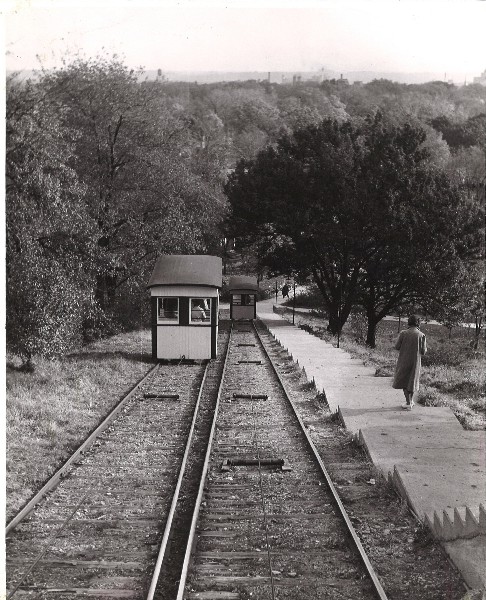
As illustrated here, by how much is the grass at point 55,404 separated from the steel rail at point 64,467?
6.4 inches

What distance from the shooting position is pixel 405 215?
22234 millimetres

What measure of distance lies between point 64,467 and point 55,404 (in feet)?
12.8

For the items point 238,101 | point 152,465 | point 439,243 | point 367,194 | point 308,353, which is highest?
point 238,101

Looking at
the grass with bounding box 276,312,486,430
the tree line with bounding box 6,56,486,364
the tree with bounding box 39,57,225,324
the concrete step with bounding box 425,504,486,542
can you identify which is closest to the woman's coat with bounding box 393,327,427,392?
the grass with bounding box 276,312,486,430

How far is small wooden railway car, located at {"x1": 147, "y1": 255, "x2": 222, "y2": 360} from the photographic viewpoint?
17.5 m

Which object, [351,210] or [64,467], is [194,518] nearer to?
[64,467]

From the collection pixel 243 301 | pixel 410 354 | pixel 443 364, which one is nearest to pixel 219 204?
pixel 243 301

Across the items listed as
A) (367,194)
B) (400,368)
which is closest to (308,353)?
(367,194)

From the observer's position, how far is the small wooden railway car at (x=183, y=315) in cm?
1752

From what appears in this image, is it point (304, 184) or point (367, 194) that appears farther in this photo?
point (304, 184)

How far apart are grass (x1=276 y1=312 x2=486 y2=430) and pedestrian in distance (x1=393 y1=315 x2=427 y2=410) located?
115 cm

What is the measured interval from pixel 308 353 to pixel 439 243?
5525 mm

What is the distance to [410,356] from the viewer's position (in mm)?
10867

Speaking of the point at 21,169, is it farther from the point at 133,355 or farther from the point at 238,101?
the point at 238,101
